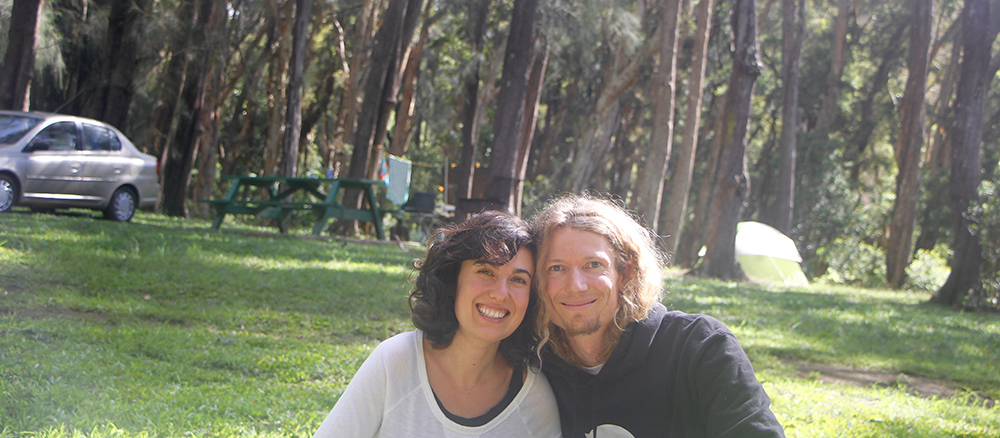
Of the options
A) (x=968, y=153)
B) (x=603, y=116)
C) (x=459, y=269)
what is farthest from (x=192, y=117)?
(x=459, y=269)

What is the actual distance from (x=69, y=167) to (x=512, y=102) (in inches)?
274

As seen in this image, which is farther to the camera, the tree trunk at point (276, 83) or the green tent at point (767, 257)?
the tree trunk at point (276, 83)

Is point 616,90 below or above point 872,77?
below

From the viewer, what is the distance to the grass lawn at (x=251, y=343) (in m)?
3.84

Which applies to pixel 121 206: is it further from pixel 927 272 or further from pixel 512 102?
pixel 927 272

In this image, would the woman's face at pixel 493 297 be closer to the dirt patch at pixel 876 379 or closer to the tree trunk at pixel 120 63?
the dirt patch at pixel 876 379

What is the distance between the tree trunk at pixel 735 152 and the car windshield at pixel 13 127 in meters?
11.5

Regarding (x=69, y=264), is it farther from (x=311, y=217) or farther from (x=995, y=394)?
(x=311, y=217)

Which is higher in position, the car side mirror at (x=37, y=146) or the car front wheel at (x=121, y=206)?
the car side mirror at (x=37, y=146)

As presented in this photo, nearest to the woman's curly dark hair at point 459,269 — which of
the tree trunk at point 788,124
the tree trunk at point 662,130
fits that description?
the tree trunk at point 662,130

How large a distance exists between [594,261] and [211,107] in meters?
21.9

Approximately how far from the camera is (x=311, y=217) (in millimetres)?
23844

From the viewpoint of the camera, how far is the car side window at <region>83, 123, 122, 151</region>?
37.6ft

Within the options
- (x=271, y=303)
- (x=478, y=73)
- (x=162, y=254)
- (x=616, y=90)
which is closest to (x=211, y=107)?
(x=478, y=73)
